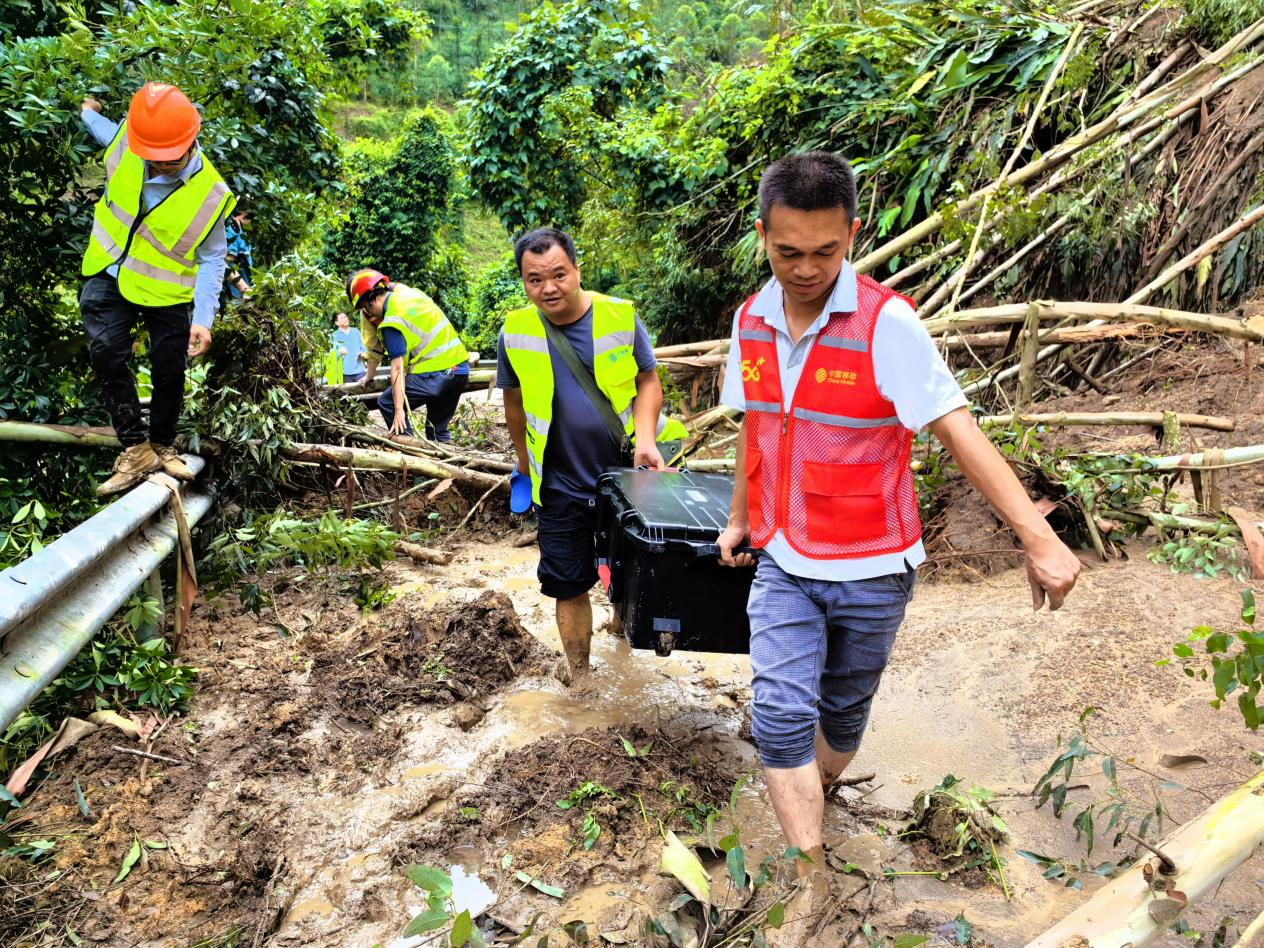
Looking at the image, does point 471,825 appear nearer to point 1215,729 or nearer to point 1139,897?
point 1139,897

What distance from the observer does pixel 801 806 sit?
2.49 meters

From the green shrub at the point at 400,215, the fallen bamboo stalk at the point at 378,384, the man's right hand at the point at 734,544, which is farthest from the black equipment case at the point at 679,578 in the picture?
the green shrub at the point at 400,215

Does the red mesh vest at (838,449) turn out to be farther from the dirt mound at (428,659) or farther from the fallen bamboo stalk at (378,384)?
the fallen bamboo stalk at (378,384)

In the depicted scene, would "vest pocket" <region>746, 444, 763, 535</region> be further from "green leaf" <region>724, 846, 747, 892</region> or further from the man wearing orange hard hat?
the man wearing orange hard hat

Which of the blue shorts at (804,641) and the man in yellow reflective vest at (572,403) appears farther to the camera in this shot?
the man in yellow reflective vest at (572,403)

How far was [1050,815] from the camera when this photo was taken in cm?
298

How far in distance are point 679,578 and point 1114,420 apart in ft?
9.90


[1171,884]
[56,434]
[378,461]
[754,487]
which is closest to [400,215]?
[378,461]

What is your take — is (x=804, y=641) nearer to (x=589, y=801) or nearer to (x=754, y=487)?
(x=754, y=487)

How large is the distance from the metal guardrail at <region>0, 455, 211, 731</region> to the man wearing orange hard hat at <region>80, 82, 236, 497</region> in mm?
646

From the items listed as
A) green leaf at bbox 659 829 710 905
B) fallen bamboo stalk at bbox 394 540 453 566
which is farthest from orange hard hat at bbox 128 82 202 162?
green leaf at bbox 659 829 710 905

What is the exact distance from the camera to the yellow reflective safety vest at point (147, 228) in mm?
4539

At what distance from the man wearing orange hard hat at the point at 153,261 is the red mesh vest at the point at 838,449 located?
3.20 m

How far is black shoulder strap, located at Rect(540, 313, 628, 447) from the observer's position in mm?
3844
